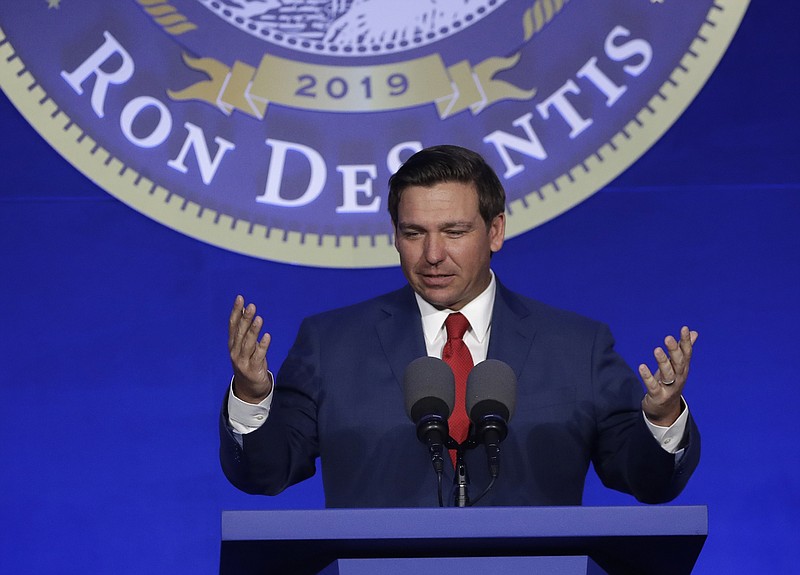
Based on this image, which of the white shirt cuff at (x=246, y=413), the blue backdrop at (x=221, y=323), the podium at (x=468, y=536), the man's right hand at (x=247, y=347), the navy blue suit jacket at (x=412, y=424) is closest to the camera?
the podium at (x=468, y=536)

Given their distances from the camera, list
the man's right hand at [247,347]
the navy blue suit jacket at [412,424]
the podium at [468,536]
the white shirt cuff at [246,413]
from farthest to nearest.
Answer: the navy blue suit jacket at [412,424], the white shirt cuff at [246,413], the man's right hand at [247,347], the podium at [468,536]

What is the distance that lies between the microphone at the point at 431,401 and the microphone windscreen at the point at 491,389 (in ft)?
0.09

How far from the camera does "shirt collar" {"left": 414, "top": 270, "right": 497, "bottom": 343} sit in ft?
6.97

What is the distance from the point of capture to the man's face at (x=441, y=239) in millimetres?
2051

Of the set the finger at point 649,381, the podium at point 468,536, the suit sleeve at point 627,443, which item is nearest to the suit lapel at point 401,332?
the suit sleeve at point 627,443

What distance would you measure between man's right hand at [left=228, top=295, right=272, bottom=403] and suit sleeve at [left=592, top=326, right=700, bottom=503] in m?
0.51

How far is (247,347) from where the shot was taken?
1.68 meters

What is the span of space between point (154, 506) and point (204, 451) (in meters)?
0.16

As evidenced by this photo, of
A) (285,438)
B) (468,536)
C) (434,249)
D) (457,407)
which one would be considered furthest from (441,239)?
(468,536)

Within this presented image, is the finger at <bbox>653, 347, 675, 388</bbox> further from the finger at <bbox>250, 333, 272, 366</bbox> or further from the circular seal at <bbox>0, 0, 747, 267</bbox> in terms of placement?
the circular seal at <bbox>0, 0, 747, 267</bbox>

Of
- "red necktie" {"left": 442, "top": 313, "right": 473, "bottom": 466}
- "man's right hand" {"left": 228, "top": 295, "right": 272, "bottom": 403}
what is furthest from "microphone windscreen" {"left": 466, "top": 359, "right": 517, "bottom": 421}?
"red necktie" {"left": 442, "top": 313, "right": 473, "bottom": 466}

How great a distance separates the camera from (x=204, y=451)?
2885 millimetres

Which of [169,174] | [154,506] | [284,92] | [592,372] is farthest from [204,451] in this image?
[592,372]

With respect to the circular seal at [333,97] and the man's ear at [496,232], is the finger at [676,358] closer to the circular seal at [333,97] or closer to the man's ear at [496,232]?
the man's ear at [496,232]
